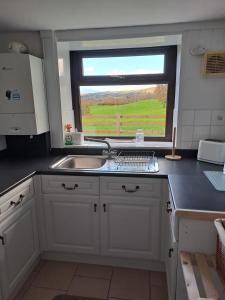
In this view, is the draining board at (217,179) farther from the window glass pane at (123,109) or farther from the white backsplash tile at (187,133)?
the window glass pane at (123,109)

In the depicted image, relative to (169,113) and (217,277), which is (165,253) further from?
(169,113)

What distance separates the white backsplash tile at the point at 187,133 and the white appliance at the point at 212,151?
156mm

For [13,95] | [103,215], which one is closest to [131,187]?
[103,215]

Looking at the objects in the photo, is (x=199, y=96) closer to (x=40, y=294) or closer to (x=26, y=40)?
(x=26, y=40)

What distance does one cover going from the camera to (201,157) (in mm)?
2033

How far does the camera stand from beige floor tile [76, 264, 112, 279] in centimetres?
187

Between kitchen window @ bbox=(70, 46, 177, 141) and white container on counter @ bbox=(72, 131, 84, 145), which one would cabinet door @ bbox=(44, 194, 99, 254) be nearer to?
white container on counter @ bbox=(72, 131, 84, 145)

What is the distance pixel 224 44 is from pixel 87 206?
1.83 m

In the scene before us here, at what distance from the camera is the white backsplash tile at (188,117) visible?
212 centimetres

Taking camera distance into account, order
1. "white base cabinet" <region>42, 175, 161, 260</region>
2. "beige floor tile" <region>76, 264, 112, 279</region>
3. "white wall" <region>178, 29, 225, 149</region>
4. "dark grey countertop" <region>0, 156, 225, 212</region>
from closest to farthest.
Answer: "dark grey countertop" <region>0, 156, 225, 212</region>
"white base cabinet" <region>42, 175, 161, 260</region>
"beige floor tile" <region>76, 264, 112, 279</region>
"white wall" <region>178, 29, 225, 149</region>

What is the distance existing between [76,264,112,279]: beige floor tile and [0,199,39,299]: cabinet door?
1.34 ft

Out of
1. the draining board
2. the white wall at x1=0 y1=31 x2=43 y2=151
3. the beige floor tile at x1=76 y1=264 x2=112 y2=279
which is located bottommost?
the beige floor tile at x1=76 y1=264 x2=112 y2=279

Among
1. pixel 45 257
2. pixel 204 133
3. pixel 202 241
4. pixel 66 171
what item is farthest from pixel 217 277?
pixel 45 257

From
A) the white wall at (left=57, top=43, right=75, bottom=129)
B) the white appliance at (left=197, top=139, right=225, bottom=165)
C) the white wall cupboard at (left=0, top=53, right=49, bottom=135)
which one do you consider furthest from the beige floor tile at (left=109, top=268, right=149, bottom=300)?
the white wall at (left=57, top=43, right=75, bottom=129)
